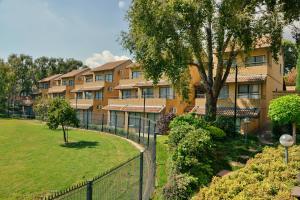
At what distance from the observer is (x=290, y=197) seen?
26.5 ft

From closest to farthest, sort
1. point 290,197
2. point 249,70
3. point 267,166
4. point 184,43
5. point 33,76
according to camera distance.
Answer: point 290,197 < point 267,166 < point 184,43 < point 249,70 < point 33,76

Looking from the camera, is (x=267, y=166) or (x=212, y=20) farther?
(x=212, y=20)

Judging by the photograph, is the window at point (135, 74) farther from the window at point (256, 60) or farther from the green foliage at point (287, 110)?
the green foliage at point (287, 110)

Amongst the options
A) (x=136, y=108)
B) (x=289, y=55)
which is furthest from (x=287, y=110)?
(x=289, y=55)

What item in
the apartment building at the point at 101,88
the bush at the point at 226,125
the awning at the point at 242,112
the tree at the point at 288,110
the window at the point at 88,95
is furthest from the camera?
the window at the point at 88,95

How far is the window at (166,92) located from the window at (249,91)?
1017cm

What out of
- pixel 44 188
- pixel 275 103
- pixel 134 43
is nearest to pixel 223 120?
pixel 275 103

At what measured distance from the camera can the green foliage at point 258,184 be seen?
8.81 m

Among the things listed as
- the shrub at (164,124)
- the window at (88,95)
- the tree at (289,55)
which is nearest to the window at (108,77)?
the window at (88,95)

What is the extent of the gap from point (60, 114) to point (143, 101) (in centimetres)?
1214

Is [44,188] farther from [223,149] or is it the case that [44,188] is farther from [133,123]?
[133,123]

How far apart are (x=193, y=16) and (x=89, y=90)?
41.3 metres

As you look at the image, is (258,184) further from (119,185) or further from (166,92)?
(166,92)

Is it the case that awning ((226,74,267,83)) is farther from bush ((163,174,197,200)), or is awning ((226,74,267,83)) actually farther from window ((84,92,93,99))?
window ((84,92,93,99))
